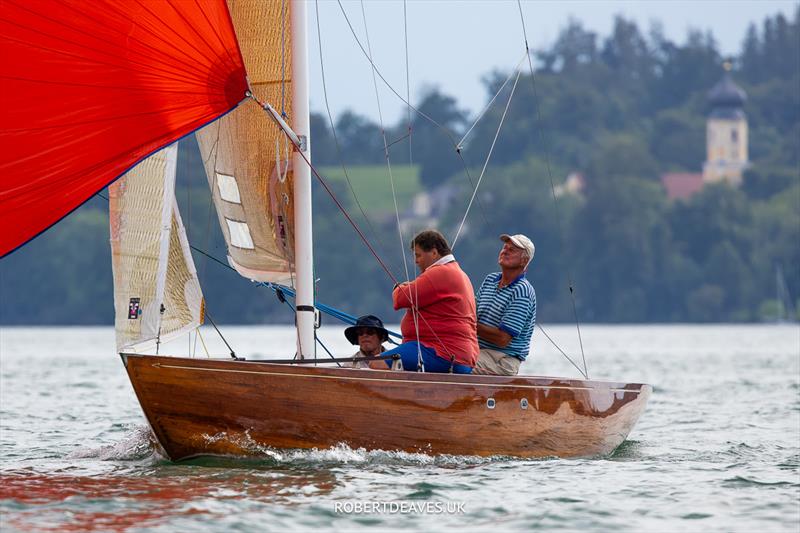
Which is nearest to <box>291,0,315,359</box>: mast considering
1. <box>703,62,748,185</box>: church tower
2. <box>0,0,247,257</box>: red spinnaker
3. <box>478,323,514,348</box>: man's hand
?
<box>0,0,247,257</box>: red spinnaker

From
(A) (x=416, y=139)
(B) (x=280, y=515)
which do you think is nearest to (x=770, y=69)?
(A) (x=416, y=139)

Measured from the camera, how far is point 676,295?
73375 mm

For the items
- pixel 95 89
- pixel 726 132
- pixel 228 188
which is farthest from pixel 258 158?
pixel 726 132

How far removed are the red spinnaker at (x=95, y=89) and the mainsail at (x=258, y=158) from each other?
0.95m

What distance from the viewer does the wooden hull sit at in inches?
348

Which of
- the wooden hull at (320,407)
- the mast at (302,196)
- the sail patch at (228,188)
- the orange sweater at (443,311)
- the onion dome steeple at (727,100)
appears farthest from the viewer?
the onion dome steeple at (727,100)

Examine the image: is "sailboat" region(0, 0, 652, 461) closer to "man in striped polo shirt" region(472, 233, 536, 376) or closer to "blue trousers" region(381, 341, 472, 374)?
"blue trousers" region(381, 341, 472, 374)

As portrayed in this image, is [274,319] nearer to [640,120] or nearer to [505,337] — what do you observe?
→ [640,120]

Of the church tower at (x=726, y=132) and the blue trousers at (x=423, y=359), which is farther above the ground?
the church tower at (x=726, y=132)

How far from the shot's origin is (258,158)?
32.8 ft

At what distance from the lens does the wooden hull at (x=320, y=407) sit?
885 centimetres

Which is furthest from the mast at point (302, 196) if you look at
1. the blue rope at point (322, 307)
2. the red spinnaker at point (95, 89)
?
the red spinnaker at point (95, 89)

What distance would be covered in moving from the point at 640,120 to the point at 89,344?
66.8 m

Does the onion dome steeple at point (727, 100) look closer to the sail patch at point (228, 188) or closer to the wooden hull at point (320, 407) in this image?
the sail patch at point (228, 188)
